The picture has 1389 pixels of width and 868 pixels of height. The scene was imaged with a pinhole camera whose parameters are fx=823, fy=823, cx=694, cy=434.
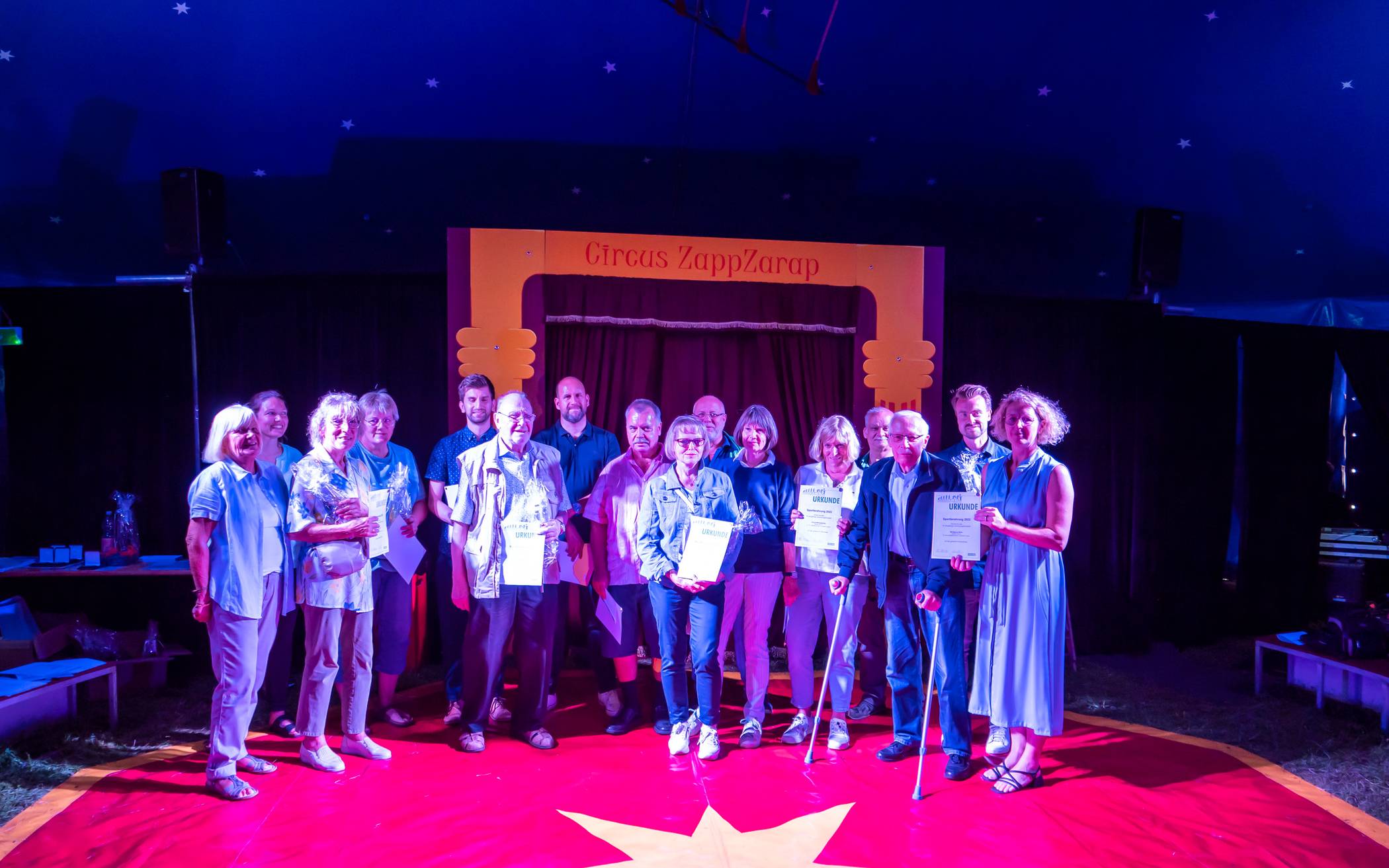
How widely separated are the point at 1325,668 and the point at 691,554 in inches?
145

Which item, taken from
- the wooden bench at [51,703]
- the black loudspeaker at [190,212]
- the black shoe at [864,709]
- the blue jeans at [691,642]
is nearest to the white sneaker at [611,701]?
the blue jeans at [691,642]

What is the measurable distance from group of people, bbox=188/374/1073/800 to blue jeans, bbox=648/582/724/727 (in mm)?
11

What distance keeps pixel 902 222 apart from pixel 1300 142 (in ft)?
7.60

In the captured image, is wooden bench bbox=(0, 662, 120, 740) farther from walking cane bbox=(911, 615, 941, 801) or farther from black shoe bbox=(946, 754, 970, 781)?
black shoe bbox=(946, 754, 970, 781)

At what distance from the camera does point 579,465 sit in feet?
13.8

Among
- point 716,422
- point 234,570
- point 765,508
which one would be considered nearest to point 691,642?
point 765,508

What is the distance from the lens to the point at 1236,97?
4.65 meters

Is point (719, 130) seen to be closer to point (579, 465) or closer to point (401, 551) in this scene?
point (579, 465)

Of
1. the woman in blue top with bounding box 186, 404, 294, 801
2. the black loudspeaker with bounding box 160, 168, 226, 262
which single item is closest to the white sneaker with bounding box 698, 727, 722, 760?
the woman in blue top with bounding box 186, 404, 294, 801

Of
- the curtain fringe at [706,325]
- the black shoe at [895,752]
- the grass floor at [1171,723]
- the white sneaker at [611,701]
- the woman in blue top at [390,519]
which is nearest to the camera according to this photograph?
the grass floor at [1171,723]

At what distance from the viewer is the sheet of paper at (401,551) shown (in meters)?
3.84

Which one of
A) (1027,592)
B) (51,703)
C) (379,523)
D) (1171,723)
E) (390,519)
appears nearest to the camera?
(1027,592)

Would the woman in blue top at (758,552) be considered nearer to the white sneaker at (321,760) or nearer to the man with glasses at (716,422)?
the man with glasses at (716,422)

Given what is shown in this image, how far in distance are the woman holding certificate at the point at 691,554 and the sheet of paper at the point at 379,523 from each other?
1.09 m
